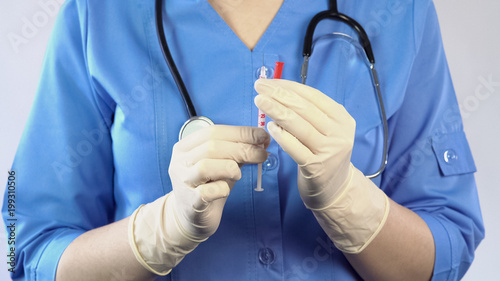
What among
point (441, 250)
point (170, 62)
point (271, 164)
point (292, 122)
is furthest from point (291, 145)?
point (441, 250)

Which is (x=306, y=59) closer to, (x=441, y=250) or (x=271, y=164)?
(x=271, y=164)

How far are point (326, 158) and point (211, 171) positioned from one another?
16cm

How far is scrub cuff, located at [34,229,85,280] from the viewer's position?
31.4 inches

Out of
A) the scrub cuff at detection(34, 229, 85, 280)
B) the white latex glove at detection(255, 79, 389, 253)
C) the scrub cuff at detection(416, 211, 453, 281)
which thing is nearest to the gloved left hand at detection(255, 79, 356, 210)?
the white latex glove at detection(255, 79, 389, 253)

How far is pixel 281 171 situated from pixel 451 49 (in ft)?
2.56

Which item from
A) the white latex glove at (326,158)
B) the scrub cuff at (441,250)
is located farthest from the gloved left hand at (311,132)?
the scrub cuff at (441,250)

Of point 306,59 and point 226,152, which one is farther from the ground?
point 306,59

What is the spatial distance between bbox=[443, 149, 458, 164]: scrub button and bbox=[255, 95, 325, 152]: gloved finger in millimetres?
319

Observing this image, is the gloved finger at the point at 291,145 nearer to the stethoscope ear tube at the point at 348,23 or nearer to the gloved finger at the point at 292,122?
the gloved finger at the point at 292,122

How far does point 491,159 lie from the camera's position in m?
1.34

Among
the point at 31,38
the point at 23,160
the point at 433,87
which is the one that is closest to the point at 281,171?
the point at 433,87

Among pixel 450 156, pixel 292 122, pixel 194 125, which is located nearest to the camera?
pixel 292 122

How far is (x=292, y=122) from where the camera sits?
65 cm

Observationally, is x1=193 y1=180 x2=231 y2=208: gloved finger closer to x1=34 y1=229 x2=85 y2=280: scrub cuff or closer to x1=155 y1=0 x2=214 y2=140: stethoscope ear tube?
x1=155 y1=0 x2=214 y2=140: stethoscope ear tube
